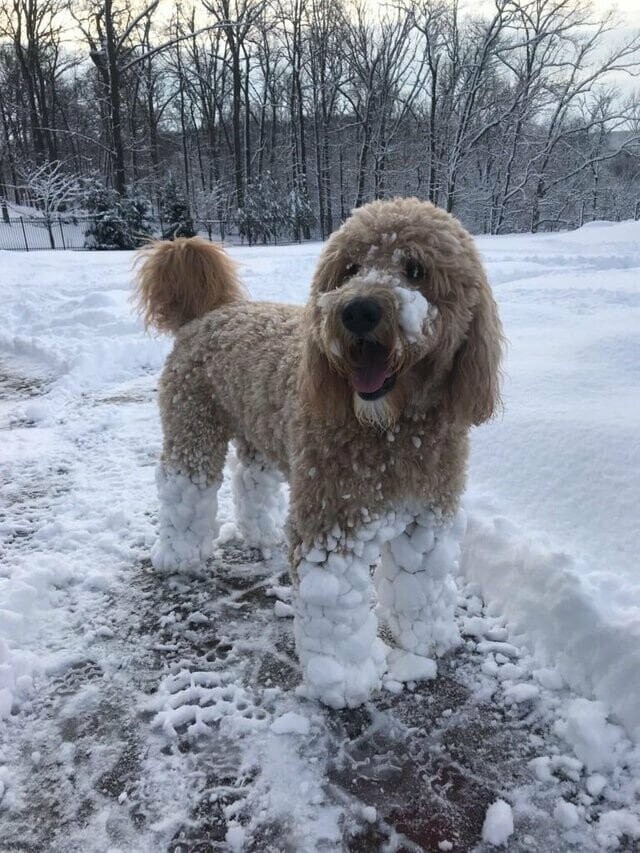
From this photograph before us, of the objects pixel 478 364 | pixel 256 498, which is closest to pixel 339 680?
pixel 478 364

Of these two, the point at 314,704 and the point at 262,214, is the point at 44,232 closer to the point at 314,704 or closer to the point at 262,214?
the point at 262,214

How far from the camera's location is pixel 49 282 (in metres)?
11.9

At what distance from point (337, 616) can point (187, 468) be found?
145cm

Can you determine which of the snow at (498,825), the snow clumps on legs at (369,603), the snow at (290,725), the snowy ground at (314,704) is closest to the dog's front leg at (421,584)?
the snow clumps on legs at (369,603)

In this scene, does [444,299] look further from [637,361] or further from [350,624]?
[637,361]

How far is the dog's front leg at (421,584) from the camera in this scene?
2.62 meters

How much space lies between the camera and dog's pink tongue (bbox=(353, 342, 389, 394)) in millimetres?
2012

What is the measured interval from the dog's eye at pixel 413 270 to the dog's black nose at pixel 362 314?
0.29 metres

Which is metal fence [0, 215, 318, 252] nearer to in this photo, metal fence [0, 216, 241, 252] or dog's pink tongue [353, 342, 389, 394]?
metal fence [0, 216, 241, 252]

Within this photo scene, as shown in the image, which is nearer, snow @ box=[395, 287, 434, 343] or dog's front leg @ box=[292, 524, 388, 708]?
snow @ box=[395, 287, 434, 343]

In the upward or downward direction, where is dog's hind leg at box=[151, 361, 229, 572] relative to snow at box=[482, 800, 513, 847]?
upward

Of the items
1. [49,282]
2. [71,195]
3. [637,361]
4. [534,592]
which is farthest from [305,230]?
[534,592]

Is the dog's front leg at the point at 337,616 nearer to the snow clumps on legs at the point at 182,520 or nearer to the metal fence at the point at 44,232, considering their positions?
the snow clumps on legs at the point at 182,520

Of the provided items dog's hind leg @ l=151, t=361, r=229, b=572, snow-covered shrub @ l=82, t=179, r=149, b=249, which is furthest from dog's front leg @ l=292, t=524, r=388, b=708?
snow-covered shrub @ l=82, t=179, r=149, b=249
